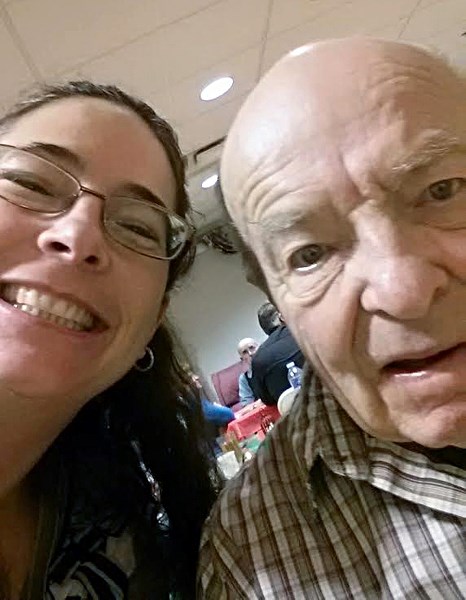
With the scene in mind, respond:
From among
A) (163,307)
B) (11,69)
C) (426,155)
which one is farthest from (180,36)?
(426,155)

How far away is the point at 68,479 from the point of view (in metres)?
1.29

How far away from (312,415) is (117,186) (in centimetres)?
49

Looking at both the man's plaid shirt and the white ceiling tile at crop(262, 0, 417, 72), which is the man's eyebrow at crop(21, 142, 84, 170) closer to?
the man's plaid shirt

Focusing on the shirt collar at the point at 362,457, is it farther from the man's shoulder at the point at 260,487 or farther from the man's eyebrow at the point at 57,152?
the man's eyebrow at the point at 57,152

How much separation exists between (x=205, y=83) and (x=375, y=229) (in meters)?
2.93

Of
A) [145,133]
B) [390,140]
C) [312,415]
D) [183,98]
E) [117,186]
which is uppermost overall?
[183,98]

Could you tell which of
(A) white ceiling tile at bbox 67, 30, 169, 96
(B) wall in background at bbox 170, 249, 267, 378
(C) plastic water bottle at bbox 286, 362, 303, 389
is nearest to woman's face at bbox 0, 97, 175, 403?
(C) plastic water bottle at bbox 286, 362, 303, 389

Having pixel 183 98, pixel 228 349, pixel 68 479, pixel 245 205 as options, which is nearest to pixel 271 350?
pixel 183 98

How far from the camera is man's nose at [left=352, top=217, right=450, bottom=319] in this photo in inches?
33.0

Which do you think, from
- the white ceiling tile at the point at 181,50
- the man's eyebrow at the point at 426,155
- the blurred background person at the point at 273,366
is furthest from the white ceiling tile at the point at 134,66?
the man's eyebrow at the point at 426,155

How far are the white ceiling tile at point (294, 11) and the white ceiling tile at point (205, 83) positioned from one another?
0.21m

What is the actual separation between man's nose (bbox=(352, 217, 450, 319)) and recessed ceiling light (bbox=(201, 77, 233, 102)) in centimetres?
296

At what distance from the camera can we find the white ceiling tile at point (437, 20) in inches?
153

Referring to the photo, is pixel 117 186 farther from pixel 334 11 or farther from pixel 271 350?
pixel 334 11
